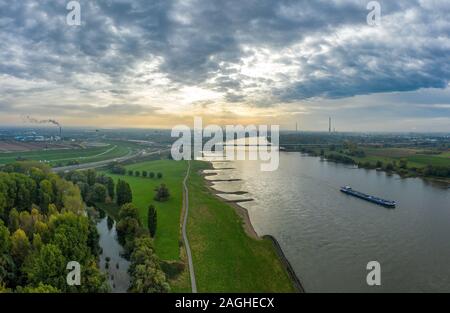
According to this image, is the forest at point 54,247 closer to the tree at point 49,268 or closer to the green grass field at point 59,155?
the tree at point 49,268

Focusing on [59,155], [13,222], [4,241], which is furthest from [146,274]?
[59,155]

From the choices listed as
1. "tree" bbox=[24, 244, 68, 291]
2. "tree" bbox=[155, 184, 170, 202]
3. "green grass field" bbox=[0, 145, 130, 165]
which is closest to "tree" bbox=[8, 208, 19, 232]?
"tree" bbox=[24, 244, 68, 291]

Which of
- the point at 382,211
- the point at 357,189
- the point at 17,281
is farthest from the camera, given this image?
the point at 357,189

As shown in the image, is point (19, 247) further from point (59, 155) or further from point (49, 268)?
point (59, 155)

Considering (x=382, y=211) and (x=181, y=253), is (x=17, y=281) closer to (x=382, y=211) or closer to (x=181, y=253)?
(x=181, y=253)

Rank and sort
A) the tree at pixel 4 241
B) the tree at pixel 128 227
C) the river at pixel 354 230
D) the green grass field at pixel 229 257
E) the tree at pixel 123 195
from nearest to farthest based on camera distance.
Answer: the tree at pixel 4 241 → the green grass field at pixel 229 257 → the river at pixel 354 230 → the tree at pixel 128 227 → the tree at pixel 123 195

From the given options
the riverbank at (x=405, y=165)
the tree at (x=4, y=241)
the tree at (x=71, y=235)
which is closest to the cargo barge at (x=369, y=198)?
the riverbank at (x=405, y=165)
